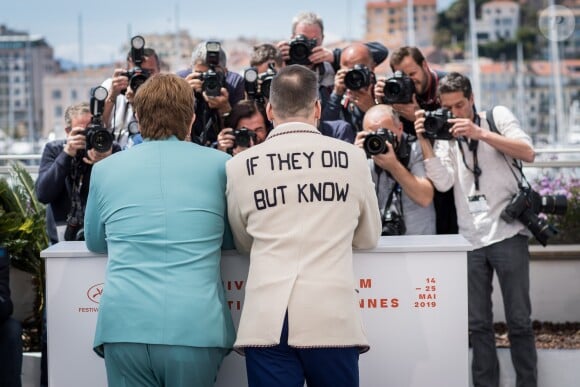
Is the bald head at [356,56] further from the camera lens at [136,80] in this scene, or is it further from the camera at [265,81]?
the camera lens at [136,80]

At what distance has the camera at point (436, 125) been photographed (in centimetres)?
480

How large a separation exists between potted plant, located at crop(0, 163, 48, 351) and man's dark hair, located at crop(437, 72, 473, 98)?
96.8 inches

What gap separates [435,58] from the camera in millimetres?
106875

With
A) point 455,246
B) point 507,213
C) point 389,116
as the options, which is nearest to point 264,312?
point 455,246

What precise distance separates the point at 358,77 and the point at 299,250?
2390 mm

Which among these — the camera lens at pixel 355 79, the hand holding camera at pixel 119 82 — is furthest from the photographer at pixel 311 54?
the hand holding camera at pixel 119 82

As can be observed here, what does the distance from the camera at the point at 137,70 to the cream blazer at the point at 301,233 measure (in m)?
2.21

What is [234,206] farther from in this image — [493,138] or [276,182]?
[493,138]

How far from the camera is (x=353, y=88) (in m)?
5.40

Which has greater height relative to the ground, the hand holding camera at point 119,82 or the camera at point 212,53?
the camera at point 212,53

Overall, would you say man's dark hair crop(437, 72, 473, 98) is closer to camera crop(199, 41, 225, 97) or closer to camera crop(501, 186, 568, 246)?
camera crop(501, 186, 568, 246)

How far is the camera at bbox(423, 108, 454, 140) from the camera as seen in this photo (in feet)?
15.7

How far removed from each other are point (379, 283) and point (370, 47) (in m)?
2.93

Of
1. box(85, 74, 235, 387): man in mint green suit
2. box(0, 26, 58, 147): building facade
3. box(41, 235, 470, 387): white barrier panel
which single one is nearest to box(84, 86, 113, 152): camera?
box(41, 235, 470, 387): white barrier panel
